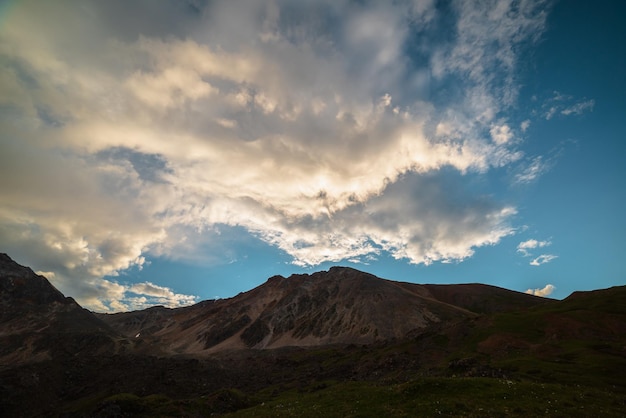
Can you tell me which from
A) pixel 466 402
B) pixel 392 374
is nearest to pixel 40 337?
pixel 392 374

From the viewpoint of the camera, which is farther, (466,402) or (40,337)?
(40,337)

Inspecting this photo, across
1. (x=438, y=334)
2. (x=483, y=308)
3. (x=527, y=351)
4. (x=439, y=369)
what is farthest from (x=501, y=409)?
(x=483, y=308)

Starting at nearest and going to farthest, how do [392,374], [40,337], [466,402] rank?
[466,402], [392,374], [40,337]

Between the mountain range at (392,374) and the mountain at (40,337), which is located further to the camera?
the mountain at (40,337)

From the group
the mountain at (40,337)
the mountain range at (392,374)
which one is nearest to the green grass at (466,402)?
the mountain range at (392,374)

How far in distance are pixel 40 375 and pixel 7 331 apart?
135 meters

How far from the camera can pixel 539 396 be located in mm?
30828

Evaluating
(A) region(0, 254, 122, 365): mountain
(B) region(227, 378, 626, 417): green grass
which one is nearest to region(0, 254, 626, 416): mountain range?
(B) region(227, 378, 626, 417): green grass

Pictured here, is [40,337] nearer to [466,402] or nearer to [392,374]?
[392,374]

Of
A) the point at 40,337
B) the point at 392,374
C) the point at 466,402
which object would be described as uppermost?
the point at 40,337

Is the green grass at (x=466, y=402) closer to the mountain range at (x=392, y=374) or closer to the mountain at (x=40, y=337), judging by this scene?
the mountain range at (x=392, y=374)

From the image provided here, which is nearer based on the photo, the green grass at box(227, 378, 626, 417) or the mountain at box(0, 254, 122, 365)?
the green grass at box(227, 378, 626, 417)

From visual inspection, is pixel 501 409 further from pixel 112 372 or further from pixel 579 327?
pixel 112 372

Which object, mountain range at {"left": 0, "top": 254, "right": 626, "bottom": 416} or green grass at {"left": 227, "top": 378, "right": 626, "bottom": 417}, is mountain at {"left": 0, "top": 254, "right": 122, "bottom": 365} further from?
green grass at {"left": 227, "top": 378, "right": 626, "bottom": 417}
